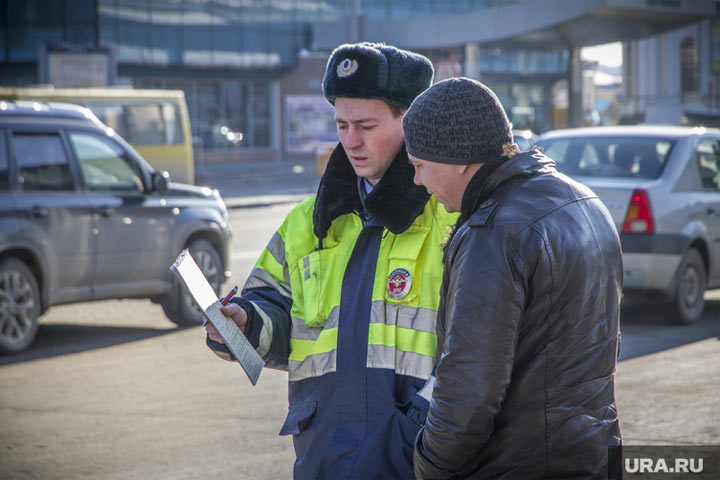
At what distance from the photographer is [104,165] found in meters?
9.42

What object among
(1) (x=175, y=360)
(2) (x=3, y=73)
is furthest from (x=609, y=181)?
(2) (x=3, y=73)

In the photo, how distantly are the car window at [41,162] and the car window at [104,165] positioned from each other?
180 millimetres

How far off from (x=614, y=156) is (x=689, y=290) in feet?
4.59

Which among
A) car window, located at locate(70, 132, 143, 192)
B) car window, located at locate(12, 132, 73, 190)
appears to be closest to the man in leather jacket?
car window, located at locate(12, 132, 73, 190)

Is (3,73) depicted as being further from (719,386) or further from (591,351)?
(591,351)

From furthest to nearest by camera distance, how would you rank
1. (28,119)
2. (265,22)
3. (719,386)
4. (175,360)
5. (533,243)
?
(265,22), (28,119), (175,360), (719,386), (533,243)

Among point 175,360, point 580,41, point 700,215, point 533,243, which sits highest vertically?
point 580,41

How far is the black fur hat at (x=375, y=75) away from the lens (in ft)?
9.85

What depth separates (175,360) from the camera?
26.9 feet

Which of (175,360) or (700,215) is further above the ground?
(700,215)

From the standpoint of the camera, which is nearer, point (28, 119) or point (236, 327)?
point (236, 327)

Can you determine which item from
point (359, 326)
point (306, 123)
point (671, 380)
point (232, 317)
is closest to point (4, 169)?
point (671, 380)

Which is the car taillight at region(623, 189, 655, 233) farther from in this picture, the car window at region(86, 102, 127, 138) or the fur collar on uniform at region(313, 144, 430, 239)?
the car window at region(86, 102, 127, 138)

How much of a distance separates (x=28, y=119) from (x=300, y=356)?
21.9 ft
